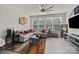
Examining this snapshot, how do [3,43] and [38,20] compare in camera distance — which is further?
[38,20]

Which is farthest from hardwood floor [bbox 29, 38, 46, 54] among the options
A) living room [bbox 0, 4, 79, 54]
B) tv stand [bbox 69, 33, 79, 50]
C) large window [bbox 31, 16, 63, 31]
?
tv stand [bbox 69, 33, 79, 50]

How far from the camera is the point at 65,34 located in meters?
2.32

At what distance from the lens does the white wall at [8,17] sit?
7.20 ft

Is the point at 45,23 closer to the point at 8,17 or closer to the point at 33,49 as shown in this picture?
the point at 33,49

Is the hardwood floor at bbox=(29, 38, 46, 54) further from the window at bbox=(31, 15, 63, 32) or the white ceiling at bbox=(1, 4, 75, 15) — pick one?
the white ceiling at bbox=(1, 4, 75, 15)

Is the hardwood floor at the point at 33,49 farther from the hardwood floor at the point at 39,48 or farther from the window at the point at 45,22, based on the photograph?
the window at the point at 45,22

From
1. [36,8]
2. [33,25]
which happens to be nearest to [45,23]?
[33,25]

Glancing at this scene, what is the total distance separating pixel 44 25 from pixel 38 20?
6.6 inches

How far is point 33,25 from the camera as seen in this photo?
2340 mm

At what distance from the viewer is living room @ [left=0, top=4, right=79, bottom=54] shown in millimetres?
2219

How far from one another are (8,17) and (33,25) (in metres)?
0.53
